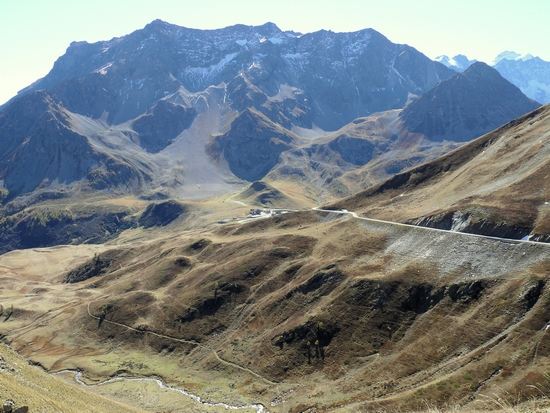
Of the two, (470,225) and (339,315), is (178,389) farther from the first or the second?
(470,225)

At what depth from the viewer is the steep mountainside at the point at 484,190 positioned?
103875mm

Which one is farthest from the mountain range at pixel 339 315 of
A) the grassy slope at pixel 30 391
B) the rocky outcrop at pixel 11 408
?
the rocky outcrop at pixel 11 408

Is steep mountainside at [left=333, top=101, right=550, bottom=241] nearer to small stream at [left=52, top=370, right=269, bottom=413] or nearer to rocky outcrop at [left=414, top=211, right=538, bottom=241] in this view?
rocky outcrop at [left=414, top=211, right=538, bottom=241]

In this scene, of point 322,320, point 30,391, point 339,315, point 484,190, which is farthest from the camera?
point 484,190

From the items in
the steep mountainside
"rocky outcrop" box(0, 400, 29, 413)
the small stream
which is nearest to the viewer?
"rocky outcrop" box(0, 400, 29, 413)

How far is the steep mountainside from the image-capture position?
10388 centimetres

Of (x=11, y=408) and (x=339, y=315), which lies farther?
(x=339, y=315)

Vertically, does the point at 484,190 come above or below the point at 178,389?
above

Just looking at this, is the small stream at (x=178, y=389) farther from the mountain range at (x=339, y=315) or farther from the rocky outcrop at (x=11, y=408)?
the rocky outcrop at (x=11, y=408)

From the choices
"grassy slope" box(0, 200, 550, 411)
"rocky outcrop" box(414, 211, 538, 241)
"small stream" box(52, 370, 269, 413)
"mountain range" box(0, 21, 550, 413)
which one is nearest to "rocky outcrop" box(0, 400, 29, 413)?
"mountain range" box(0, 21, 550, 413)

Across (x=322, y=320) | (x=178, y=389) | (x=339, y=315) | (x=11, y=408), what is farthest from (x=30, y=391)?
(x=339, y=315)

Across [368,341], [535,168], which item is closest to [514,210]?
[535,168]

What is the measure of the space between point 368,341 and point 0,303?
157 m

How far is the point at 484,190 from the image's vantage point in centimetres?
12850
